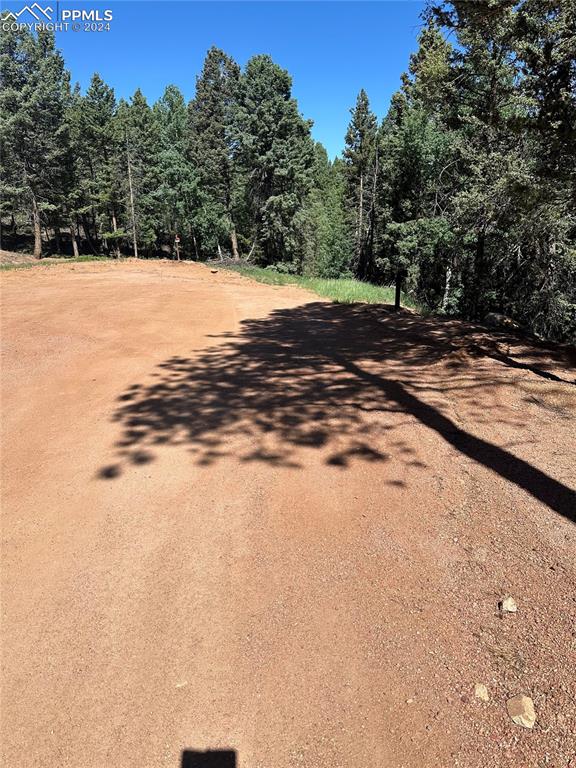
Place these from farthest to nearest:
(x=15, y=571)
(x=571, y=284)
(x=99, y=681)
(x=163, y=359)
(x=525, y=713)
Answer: (x=571, y=284), (x=163, y=359), (x=15, y=571), (x=99, y=681), (x=525, y=713)

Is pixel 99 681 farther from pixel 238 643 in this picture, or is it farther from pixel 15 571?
pixel 15 571

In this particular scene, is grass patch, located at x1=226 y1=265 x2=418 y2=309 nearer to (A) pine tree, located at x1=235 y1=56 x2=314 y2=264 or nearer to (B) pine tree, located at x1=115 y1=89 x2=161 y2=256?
(A) pine tree, located at x1=235 y1=56 x2=314 y2=264

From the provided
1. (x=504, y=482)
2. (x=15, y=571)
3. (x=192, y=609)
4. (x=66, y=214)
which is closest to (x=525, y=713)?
(x=192, y=609)

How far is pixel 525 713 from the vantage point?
2.03 meters

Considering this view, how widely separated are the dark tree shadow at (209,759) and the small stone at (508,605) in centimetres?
151

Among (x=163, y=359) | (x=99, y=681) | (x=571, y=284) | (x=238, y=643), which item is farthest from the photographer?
(x=571, y=284)

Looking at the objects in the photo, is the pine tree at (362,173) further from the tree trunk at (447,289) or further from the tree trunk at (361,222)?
the tree trunk at (447,289)

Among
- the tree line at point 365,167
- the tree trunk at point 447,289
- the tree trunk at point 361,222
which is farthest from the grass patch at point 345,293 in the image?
the tree trunk at point 361,222

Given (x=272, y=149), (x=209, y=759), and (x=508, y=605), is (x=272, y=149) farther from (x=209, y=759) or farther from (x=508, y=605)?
(x=209, y=759)

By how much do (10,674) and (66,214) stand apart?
44.2m

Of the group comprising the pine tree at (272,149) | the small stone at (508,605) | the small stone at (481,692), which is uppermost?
the pine tree at (272,149)

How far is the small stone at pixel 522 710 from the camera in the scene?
2.00 metres

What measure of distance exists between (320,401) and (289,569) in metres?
2.65

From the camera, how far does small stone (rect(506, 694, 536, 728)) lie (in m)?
2.00
